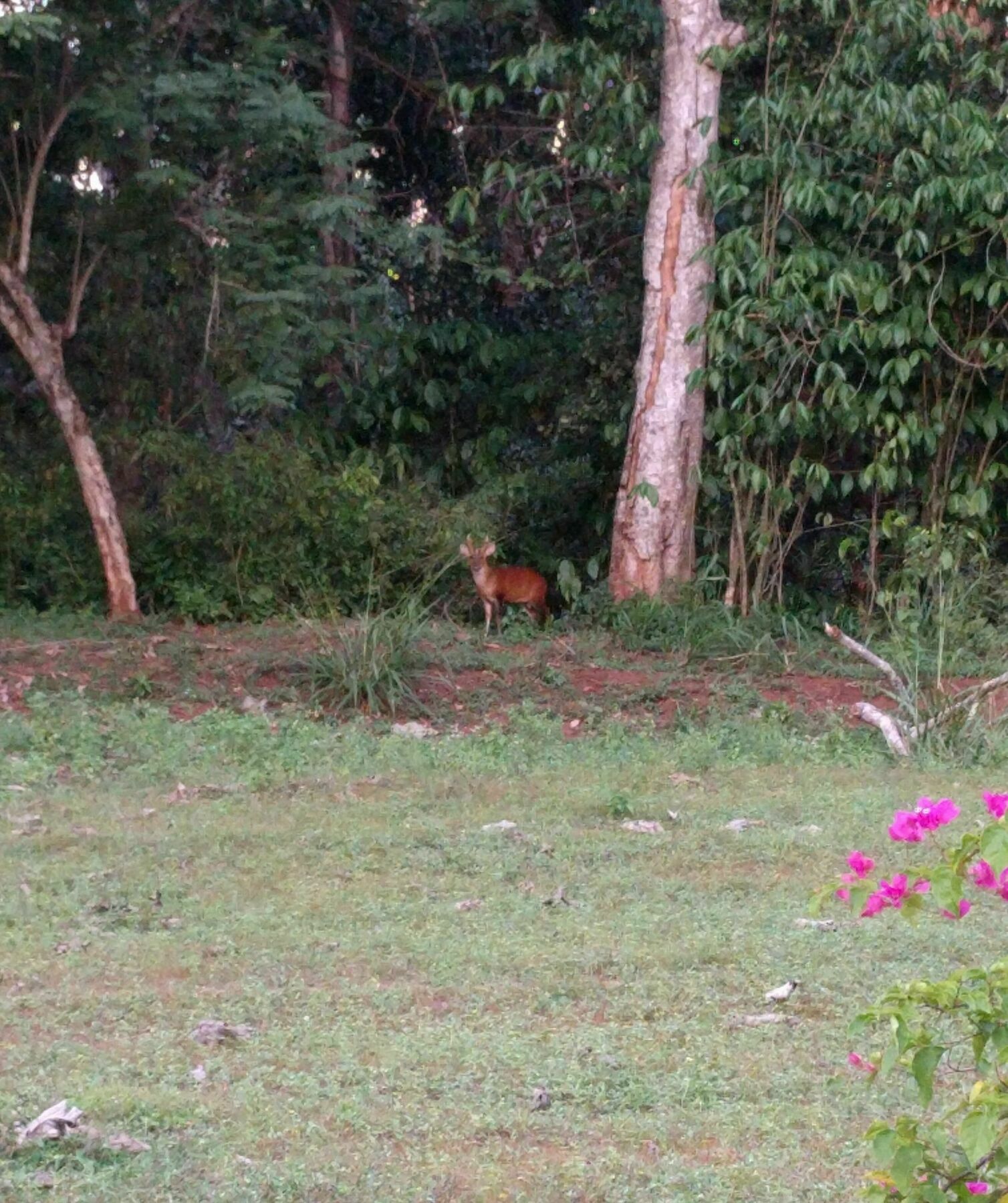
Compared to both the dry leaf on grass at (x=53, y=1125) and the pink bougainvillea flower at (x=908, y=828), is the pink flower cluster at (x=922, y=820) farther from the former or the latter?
the dry leaf on grass at (x=53, y=1125)

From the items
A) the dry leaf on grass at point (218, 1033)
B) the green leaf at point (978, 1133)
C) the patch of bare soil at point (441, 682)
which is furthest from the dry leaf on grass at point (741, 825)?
the green leaf at point (978, 1133)

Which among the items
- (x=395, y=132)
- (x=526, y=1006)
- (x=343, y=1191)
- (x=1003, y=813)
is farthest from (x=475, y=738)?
(x=395, y=132)

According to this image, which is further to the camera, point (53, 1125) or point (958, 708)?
point (958, 708)

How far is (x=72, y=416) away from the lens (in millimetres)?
11930

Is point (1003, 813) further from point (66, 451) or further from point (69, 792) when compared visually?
point (66, 451)

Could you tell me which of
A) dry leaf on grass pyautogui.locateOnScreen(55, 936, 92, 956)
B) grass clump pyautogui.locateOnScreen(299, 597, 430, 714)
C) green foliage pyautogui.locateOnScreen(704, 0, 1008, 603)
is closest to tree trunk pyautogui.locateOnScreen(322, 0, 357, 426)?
green foliage pyautogui.locateOnScreen(704, 0, 1008, 603)

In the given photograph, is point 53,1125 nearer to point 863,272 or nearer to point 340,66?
point 863,272

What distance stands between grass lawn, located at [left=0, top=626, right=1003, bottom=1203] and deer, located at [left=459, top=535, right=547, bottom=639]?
4.26 meters

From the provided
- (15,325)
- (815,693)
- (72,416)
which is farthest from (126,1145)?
(15,325)

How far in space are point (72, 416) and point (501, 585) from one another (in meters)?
3.74

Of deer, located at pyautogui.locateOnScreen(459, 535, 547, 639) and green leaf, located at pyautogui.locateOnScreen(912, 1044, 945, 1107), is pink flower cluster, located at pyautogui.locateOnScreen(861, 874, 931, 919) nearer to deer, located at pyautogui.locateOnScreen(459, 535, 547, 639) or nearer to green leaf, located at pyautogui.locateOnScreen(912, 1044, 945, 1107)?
green leaf, located at pyautogui.locateOnScreen(912, 1044, 945, 1107)

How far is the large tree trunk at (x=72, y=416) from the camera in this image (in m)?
11.8

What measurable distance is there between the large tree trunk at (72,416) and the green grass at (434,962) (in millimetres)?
3155

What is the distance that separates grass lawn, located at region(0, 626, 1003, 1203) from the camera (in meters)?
3.98
